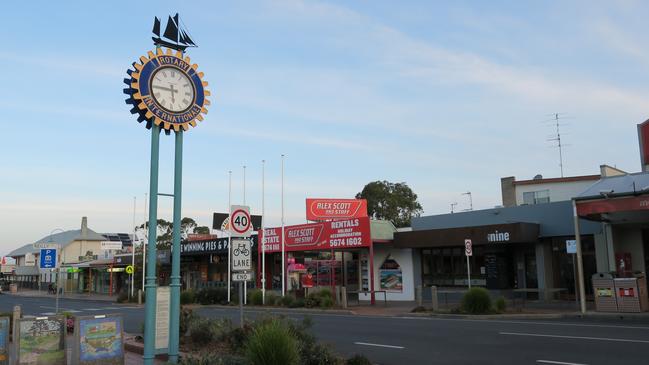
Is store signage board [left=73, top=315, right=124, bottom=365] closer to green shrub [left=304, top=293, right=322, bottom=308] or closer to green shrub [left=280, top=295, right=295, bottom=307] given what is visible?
green shrub [left=304, top=293, right=322, bottom=308]

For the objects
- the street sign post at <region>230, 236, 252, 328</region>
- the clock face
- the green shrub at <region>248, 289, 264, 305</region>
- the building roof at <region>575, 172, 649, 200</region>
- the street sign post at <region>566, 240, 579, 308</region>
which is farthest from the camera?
the green shrub at <region>248, 289, 264, 305</region>

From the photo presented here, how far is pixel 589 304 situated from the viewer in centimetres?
2406

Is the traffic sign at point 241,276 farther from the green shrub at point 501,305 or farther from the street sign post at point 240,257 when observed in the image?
the green shrub at point 501,305

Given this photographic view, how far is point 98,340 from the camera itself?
9.10 m

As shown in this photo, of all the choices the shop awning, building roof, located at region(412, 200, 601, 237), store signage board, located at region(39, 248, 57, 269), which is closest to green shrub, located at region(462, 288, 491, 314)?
the shop awning

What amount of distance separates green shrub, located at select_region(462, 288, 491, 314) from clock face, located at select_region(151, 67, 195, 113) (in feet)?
49.7

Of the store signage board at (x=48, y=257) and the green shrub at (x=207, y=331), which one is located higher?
the store signage board at (x=48, y=257)

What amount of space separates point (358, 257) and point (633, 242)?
50.8 ft

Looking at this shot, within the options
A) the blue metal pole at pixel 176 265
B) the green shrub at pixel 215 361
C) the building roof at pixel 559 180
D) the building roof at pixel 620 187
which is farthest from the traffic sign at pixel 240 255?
the building roof at pixel 559 180

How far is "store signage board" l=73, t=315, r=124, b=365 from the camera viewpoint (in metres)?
8.88

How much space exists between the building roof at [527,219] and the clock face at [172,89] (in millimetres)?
21280

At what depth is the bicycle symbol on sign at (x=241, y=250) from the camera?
11633mm

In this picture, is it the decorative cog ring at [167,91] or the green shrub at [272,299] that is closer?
the decorative cog ring at [167,91]

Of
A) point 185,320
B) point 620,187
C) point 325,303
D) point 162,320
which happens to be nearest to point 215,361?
point 162,320
